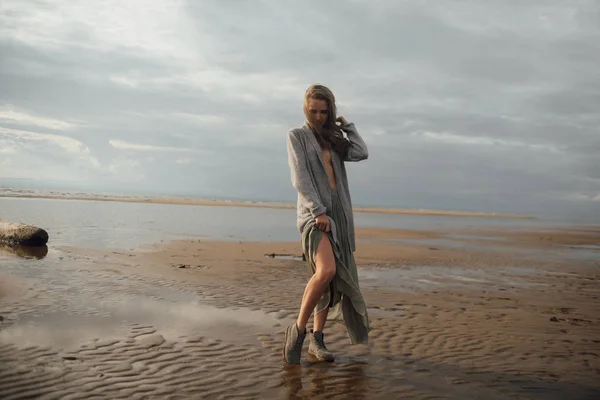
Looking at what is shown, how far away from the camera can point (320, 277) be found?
4.27 m

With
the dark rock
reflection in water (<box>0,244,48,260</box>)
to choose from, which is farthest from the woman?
the dark rock

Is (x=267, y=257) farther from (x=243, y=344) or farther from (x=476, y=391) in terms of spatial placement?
(x=476, y=391)

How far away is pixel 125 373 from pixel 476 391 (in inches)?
116

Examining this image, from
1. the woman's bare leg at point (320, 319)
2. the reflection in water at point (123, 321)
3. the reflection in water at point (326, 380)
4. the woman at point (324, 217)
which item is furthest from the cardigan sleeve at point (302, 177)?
the reflection in water at point (123, 321)

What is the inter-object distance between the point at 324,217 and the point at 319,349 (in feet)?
4.25

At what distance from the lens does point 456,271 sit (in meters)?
11.9

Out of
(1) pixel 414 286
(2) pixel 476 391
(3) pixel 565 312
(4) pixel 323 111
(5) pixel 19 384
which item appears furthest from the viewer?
(1) pixel 414 286

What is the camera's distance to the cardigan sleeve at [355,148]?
4.64 m

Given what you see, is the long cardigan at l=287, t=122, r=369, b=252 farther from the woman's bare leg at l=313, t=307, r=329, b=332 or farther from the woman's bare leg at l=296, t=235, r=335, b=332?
the woman's bare leg at l=313, t=307, r=329, b=332

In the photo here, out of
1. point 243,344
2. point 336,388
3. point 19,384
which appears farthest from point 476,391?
point 19,384

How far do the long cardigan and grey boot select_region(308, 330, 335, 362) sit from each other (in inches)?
37.4

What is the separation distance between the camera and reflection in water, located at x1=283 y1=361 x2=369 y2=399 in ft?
12.2

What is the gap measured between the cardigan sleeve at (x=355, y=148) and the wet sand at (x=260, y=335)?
1995 mm

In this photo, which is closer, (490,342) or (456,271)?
(490,342)
